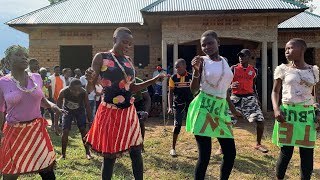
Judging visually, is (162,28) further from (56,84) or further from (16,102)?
(16,102)

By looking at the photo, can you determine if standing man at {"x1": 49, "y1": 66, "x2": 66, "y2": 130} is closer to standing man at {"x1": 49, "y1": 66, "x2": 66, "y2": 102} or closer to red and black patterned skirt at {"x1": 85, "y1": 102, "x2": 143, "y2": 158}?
standing man at {"x1": 49, "y1": 66, "x2": 66, "y2": 102}

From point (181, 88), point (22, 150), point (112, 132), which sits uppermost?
point (181, 88)

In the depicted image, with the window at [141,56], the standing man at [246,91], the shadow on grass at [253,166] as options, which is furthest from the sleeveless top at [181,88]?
the window at [141,56]

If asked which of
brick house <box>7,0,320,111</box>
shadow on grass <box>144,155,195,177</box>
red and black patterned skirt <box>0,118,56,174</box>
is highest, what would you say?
brick house <box>7,0,320,111</box>

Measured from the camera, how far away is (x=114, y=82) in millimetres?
3322

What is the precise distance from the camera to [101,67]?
331 centimetres

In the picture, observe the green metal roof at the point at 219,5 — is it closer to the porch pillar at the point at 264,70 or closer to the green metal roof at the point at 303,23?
the porch pillar at the point at 264,70

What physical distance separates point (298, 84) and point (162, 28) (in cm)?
728

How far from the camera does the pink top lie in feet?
10.2

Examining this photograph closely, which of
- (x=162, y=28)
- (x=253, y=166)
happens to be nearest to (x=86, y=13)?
(x=162, y=28)

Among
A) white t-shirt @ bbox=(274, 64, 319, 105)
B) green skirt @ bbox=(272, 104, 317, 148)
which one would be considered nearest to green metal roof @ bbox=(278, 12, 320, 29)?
white t-shirt @ bbox=(274, 64, 319, 105)

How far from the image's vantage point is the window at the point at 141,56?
13352 millimetres

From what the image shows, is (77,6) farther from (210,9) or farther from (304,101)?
(304,101)

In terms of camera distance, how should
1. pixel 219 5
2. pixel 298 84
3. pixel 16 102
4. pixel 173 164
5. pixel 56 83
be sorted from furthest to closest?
pixel 219 5 → pixel 56 83 → pixel 173 164 → pixel 298 84 → pixel 16 102
